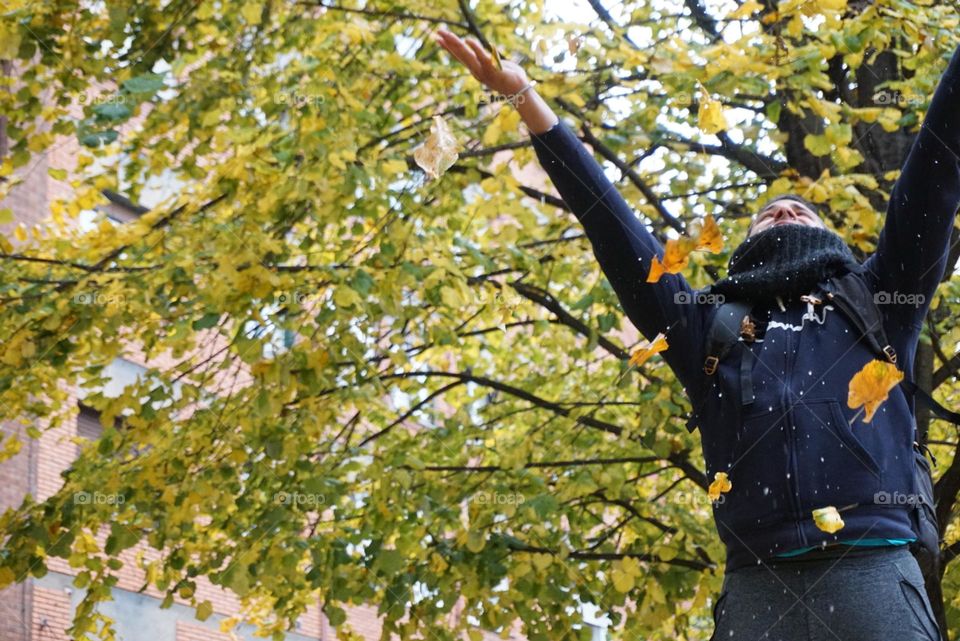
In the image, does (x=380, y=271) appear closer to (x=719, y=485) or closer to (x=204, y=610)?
(x=204, y=610)

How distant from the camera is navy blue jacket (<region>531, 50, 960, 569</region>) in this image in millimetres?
2805

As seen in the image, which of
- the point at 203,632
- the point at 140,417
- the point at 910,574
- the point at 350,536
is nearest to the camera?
the point at 910,574

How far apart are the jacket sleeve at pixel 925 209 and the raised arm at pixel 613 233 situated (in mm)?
462

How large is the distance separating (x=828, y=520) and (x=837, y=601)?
17cm

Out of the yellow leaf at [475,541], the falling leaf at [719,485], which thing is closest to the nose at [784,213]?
the falling leaf at [719,485]

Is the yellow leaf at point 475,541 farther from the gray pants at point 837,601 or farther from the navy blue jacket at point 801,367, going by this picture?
the gray pants at point 837,601

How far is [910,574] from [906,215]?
0.81 meters

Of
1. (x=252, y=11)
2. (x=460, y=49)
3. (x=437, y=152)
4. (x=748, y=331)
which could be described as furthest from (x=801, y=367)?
(x=252, y=11)

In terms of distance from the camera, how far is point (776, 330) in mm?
3084

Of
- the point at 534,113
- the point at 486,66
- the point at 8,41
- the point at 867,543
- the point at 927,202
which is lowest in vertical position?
the point at 867,543

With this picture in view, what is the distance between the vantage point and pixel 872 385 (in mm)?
2814

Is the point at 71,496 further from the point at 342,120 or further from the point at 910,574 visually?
the point at 910,574

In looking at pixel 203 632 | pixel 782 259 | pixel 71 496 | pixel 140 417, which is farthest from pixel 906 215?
pixel 203 632

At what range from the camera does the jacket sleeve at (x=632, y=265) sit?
3225 millimetres
